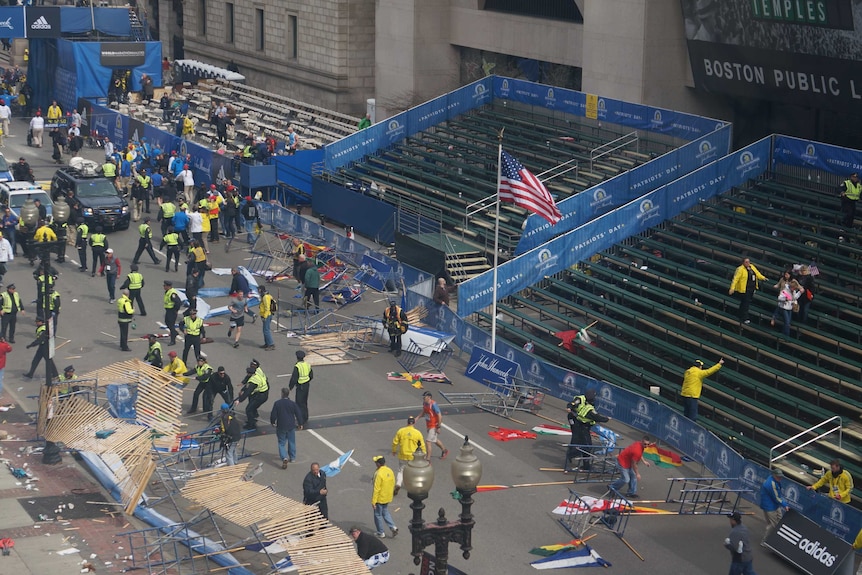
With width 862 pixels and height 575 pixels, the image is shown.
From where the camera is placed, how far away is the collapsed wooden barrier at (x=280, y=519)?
19.6m

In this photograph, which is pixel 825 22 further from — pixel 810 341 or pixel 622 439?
pixel 622 439

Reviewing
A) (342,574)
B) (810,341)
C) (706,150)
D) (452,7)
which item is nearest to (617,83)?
(706,150)

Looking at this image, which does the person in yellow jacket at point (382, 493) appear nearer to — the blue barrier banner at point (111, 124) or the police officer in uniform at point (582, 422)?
the police officer in uniform at point (582, 422)

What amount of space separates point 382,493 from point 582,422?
5191mm

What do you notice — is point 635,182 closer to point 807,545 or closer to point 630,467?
point 630,467

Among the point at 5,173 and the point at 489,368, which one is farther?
the point at 5,173

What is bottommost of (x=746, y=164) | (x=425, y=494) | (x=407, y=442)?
(x=407, y=442)

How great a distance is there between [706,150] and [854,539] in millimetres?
17640

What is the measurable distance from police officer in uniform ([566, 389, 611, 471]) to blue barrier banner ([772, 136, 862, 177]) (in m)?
12.1

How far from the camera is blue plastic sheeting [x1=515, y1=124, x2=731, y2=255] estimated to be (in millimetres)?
37750

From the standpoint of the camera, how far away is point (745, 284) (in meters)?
30.2

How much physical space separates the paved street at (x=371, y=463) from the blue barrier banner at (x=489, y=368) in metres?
0.45

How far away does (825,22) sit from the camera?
34156mm

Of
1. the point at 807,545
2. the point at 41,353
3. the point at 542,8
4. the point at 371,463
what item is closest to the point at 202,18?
the point at 542,8
